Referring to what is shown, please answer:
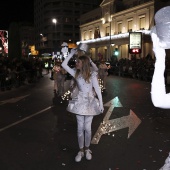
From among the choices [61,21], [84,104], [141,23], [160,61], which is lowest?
[84,104]

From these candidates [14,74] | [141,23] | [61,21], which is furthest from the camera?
[61,21]

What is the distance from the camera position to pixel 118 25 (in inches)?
2308

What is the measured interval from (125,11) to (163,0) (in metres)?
10.1

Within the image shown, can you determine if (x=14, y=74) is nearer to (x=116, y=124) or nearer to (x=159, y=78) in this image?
(x=116, y=124)

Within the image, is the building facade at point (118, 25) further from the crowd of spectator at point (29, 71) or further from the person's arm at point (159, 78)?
the person's arm at point (159, 78)

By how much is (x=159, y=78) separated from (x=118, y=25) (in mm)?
57611

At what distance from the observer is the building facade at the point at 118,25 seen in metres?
48.9

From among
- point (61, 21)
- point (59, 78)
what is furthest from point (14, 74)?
point (61, 21)

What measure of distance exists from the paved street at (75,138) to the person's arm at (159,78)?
11.1 feet

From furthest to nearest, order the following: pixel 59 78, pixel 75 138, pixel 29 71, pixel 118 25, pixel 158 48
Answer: pixel 118 25, pixel 29 71, pixel 59 78, pixel 75 138, pixel 158 48

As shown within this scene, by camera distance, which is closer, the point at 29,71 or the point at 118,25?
the point at 29,71

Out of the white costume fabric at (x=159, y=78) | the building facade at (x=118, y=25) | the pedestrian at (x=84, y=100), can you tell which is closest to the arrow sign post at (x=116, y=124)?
the pedestrian at (x=84, y=100)

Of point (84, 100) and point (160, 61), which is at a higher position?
point (160, 61)

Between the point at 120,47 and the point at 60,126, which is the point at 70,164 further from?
the point at 120,47
